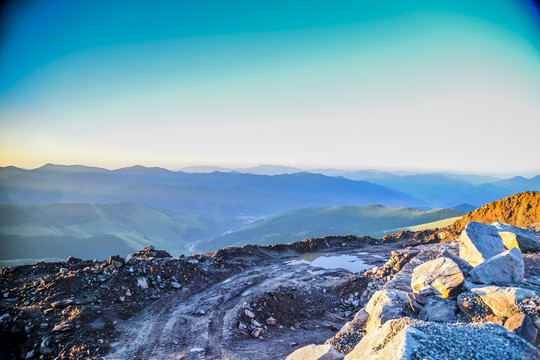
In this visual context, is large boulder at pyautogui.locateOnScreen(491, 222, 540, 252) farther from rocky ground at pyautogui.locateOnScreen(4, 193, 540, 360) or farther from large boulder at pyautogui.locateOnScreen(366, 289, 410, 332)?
large boulder at pyautogui.locateOnScreen(366, 289, 410, 332)

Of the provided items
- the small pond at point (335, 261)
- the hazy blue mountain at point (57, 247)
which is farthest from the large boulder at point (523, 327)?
the hazy blue mountain at point (57, 247)

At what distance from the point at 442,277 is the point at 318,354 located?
167 inches

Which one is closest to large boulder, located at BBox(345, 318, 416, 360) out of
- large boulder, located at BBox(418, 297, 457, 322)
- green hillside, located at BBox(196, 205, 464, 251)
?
large boulder, located at BBox(418, 297, 457, 322)

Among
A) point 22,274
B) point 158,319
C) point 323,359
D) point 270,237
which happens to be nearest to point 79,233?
point 270,237

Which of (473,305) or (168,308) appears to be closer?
(473,305)

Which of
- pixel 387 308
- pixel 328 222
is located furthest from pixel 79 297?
pixel 328 222

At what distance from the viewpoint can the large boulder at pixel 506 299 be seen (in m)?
5.64

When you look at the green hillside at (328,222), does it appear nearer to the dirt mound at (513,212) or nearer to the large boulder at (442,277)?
the dirt mound at (513,212)

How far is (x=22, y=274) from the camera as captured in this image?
13.8 meters

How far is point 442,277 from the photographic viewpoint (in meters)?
7.75

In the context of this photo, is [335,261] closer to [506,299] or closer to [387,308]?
[387,308]

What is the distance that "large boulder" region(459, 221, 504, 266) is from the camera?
9.84m

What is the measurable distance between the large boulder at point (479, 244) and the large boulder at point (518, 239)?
2.32 metres

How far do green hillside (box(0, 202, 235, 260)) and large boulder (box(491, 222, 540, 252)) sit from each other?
86784 mm
